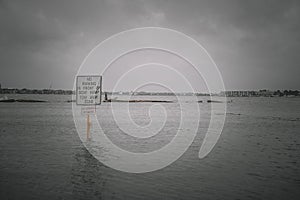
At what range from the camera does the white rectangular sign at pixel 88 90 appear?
1530cm

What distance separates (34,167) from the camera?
1023 cm

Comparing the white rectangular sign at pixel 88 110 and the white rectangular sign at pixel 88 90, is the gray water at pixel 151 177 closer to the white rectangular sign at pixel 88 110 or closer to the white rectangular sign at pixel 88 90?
the white rectangular sign at pixel 88 110

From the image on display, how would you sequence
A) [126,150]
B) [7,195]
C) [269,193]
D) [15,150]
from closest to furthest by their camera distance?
1. [7,195]
2. [269,193]
3. [15,150]
4. [126,150]

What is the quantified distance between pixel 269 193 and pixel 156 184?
10.9 ft

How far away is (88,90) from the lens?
605 inches

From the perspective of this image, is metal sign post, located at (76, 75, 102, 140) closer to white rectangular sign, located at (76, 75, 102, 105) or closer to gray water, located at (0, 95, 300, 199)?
white rectangular sign, located at (76, 75, 102, 105)

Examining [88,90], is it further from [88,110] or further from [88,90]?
[88,110]

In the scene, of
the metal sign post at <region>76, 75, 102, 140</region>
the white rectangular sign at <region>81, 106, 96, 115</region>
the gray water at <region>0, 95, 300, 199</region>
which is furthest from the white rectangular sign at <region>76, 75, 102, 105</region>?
the gray water at <region>0, 95, 300, 199</region>

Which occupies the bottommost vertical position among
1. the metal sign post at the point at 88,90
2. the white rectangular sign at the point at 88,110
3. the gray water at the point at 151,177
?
the gray water at the point at 151,177

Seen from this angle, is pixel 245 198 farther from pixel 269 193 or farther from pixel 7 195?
pixel 7 195

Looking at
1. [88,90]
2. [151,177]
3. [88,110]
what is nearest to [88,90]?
[88,90]

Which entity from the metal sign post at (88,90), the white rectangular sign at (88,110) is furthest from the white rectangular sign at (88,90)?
the white rectangular sign at (88,110)

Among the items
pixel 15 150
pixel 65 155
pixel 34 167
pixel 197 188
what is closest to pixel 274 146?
pixel 197 188

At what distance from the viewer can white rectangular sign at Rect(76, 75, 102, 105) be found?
15297 mm
